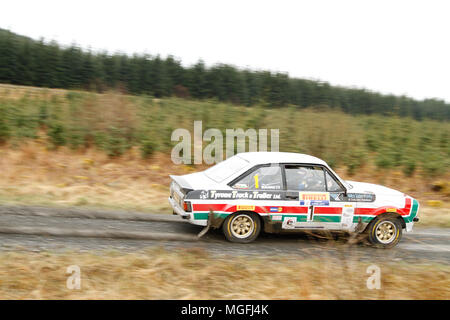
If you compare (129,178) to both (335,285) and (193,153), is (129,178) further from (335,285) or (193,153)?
(335,285)

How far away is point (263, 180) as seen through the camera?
25.7 feet

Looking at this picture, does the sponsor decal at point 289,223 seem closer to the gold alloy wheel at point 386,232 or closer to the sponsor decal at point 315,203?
the sponsor decal at point 315,203

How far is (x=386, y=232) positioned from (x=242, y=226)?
2.76 metres

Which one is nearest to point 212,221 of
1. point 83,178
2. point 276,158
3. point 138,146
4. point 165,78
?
point 276,158

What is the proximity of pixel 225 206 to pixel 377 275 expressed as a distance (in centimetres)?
263

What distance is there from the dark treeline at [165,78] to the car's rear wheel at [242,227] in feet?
58.1

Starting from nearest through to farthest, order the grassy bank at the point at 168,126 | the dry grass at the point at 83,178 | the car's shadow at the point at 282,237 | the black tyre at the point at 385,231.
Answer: the car's shadow at the point at 282,237
the black tyre at the point at 385,231
the dry grass at the point at 83,178
the grassy bank at the point at 168,126

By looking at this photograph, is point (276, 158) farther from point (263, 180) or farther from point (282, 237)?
point (282, 237)

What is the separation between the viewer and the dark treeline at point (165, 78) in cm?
3009

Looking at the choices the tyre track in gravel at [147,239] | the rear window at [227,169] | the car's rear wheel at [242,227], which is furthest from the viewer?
the rear window at [227,169]

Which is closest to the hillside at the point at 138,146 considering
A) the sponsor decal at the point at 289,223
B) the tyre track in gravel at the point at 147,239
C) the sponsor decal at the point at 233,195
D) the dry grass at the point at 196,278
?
the tyre track in gravel at the point at 147,239

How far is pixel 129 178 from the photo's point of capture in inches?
517

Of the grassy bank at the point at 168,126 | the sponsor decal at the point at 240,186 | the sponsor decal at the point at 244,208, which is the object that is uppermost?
the grassy bank at the point at 168,126
